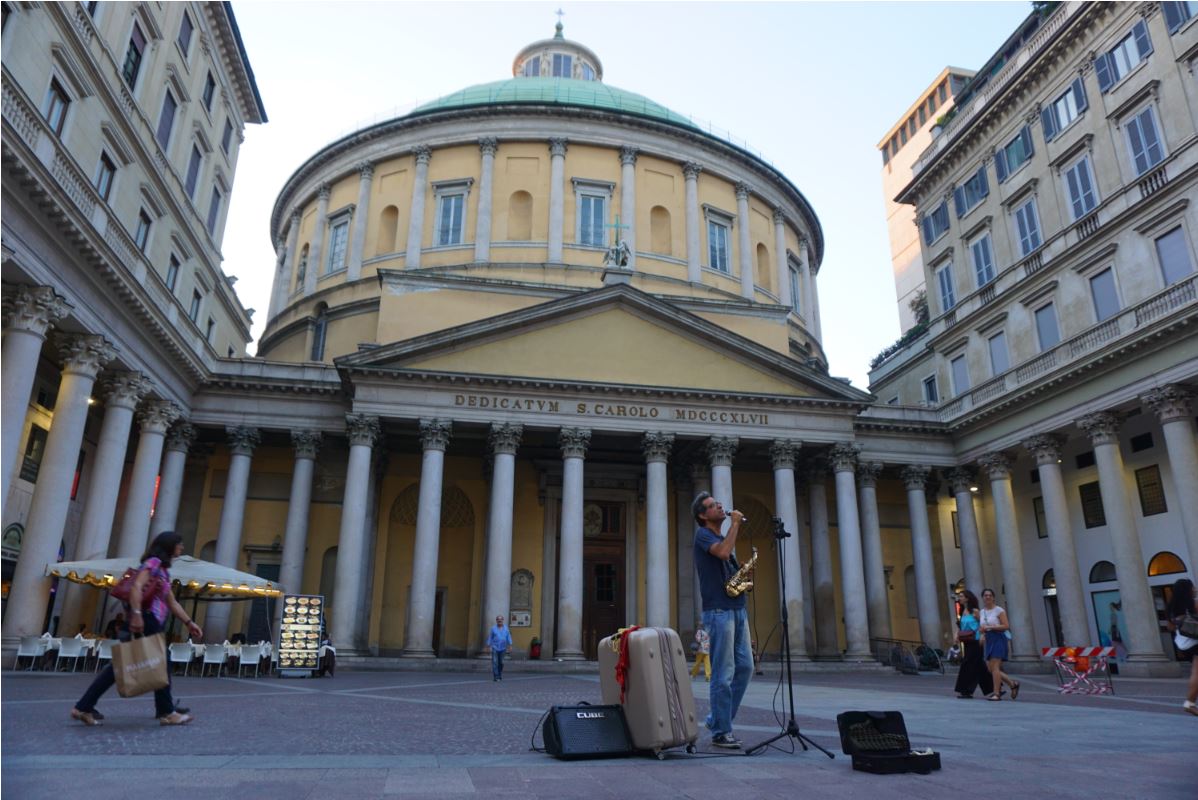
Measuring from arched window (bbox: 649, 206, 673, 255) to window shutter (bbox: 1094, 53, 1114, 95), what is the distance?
17099 mm

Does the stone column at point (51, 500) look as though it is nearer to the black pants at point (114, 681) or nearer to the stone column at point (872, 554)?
the black pants at point (114, 681)

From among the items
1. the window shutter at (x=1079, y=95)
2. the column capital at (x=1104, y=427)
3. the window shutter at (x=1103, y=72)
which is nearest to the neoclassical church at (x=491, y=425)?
the column capital at (x=1104, y=427)

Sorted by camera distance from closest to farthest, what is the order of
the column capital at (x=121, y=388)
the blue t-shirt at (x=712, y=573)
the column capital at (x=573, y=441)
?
the blue t-shirt at (x=712, y=573) → the column capital at (x=121, y=388) → the column capital at (x=573, y=441)

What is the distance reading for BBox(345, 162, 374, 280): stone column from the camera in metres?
35.6

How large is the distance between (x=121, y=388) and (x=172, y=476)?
4.64 meters

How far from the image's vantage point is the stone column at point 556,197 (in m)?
34.3

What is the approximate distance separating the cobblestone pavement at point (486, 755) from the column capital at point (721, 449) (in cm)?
1385

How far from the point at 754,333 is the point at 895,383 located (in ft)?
34.1

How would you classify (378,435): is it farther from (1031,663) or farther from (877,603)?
(1031,663)

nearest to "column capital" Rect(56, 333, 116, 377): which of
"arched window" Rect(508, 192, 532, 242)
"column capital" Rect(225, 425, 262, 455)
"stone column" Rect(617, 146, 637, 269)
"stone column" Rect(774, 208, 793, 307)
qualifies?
"column capital" Rect(225, 425, 262, 455)

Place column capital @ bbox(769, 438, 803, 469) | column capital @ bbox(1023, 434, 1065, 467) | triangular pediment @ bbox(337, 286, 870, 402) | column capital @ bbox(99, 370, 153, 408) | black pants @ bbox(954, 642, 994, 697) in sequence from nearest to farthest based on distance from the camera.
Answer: black pants @ bbox(954, 642, 994, 697) < column capital @ bbox(99, 370, 153, 408) < triangular pediment @ bbox(337, 286, 870, 402) < column capital @ bbox(1023, 434, 1065, 467) < column capital @ bbox(769, 438, 803, 469)

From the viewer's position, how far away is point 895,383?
124ft

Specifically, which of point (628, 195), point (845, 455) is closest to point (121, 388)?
point (845, 455)

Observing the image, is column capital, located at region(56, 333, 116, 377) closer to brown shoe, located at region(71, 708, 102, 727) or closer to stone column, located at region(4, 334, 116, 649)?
stone column, located at region(4, 334, 116, 649)
